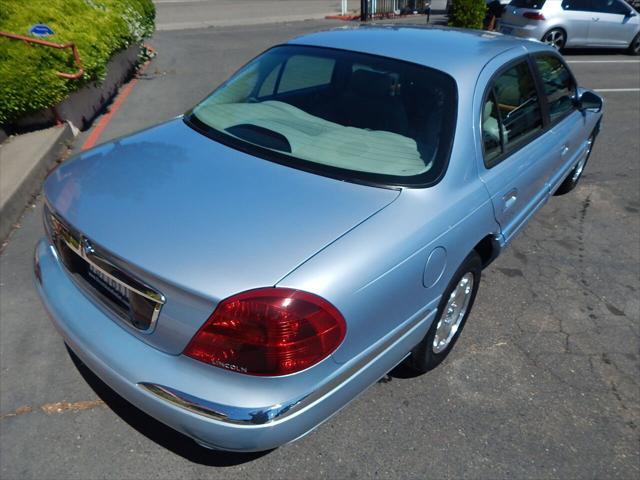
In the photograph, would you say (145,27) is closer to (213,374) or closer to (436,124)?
(436,124)

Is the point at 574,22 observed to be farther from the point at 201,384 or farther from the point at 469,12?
the point at 201,384

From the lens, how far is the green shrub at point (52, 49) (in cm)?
544

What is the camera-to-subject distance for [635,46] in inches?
500

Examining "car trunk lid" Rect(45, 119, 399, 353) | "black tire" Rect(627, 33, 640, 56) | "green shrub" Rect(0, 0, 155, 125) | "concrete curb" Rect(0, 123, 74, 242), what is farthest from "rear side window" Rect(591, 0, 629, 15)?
"car trunk lid" Rect(45, 119, 399, 353)

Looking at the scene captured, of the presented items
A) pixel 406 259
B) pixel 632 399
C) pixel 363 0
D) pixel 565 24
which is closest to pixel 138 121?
pixel 406 259

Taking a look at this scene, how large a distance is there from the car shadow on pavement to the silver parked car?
12104 mm

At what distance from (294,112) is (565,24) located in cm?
1153

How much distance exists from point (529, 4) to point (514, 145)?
10.9 metres

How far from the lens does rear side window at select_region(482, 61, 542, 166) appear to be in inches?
105

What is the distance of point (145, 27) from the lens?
1041cm

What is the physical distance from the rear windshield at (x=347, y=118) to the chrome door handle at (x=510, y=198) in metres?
0.66

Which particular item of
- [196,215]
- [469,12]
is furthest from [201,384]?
[469,12]

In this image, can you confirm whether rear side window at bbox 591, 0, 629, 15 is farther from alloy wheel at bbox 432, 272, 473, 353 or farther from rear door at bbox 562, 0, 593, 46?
alloy wheel at bbox 432, 272, 473, 353

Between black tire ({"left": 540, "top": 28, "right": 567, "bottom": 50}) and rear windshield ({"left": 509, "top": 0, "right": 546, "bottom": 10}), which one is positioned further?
black tire ({"left": 540, "top": 28, "right": 567, "bottom": 50})
